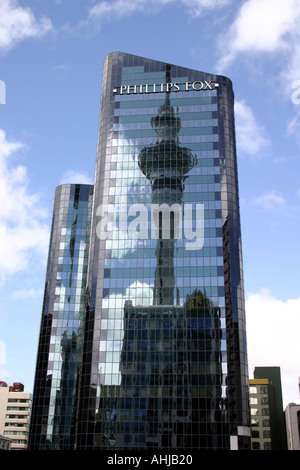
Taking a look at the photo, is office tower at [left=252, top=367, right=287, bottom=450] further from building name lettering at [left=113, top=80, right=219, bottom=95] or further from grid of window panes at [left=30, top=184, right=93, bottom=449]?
building name lettering at [left=113, top=80, right=219, bottom=95]

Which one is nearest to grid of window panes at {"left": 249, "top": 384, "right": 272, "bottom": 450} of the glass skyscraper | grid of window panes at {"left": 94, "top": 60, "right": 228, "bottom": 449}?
the glass skyscraper

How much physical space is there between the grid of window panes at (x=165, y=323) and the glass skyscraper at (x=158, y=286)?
209 millimetres

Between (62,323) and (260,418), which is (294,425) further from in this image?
(62,323)

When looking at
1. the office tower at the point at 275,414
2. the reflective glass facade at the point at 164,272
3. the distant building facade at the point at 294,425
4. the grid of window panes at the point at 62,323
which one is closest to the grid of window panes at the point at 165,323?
the reflective glass facade at the point at 164,272

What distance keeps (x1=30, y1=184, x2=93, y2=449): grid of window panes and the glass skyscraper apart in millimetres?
497

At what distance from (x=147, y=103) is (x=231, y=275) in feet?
154

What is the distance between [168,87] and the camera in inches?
4833

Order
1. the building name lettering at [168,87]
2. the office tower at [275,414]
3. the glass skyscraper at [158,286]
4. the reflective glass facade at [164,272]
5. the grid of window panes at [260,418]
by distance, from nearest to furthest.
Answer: the reflective glass facade at [164,272]
the glass skyscraper at [158,286]
the building name lettering at [168,87]
the grid of window panes at [260,418]
the office tower at [275,414]

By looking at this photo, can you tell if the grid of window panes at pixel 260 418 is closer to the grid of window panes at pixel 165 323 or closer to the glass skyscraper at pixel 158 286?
the glass skyscraper at pixel 158 286

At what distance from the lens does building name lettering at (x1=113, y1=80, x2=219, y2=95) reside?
4807 inches

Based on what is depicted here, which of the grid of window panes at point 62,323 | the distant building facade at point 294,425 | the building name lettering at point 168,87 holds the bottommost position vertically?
the distant building facade at point 294,425

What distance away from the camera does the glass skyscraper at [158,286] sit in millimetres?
94750
